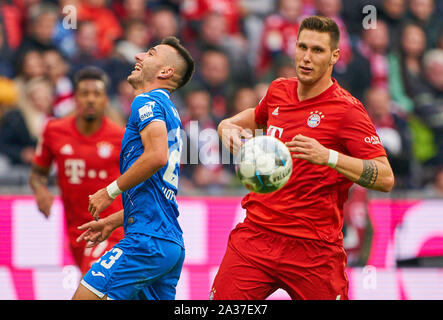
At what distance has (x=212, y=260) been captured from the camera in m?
9.63

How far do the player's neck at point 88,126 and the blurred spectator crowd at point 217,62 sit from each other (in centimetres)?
177

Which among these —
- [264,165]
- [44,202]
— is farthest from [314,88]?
[44,202]

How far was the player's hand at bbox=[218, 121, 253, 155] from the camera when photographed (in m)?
5.90

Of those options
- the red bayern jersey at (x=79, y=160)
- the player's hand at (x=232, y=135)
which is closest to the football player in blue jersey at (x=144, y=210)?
the player's hand at (x=232, y=135)

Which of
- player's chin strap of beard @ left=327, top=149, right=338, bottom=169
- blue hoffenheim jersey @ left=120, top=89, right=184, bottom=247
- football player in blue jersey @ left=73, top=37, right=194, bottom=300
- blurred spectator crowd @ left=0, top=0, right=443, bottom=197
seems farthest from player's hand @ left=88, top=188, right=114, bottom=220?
blurred spectator crowd @ left=0, top=0, right=443, bottom=197

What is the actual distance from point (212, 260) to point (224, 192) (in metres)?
0.91

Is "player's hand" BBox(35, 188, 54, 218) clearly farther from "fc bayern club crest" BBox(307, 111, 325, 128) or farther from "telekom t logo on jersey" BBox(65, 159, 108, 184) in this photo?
"fc bayern club crest" BBox(307, 111, 325, 128)

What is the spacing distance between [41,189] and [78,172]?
1.50 feet

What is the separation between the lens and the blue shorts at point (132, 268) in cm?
575

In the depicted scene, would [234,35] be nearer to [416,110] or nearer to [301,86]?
[416,110]

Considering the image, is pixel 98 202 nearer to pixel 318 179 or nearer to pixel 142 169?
pixel 142 169

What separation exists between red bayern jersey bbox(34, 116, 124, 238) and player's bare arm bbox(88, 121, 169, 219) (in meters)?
2.37

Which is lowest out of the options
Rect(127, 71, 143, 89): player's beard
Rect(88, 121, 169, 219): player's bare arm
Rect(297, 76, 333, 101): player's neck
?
Rect(88, 121, 169, 219): player's bare arm

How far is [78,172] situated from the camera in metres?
8.23
